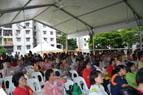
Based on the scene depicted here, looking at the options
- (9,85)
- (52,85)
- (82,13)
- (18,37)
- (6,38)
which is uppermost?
(18,37)

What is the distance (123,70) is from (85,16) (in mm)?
6935

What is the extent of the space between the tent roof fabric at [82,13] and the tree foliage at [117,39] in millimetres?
9009

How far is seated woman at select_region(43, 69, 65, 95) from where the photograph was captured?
242 centimetres

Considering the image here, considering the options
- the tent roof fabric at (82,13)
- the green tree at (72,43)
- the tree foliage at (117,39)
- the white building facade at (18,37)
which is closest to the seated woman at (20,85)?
the tent roof fabric at (82,13)

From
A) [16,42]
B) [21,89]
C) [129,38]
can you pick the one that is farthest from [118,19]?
[16,42]

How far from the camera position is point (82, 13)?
8.65 m

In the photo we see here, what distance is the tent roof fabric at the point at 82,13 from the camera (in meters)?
6.72

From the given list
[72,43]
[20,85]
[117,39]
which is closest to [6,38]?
[72,43]

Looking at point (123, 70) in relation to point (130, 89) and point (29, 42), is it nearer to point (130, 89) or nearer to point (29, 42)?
point (130, 89)

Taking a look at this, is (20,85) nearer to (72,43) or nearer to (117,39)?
(117,39)

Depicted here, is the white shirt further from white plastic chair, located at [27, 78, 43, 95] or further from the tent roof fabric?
the tent roof fabric

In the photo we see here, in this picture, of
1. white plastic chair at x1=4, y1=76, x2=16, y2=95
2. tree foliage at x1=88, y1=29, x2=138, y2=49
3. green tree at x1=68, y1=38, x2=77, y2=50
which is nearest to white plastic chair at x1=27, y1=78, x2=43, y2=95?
white plastic chair at x1=4, y1=76, x2=16, y2=95

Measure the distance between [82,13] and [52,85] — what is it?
691 cm

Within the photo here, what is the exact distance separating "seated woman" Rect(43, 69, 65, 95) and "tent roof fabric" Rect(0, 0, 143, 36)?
4.18m
